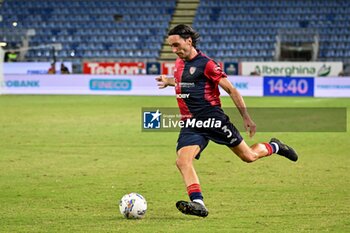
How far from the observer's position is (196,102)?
8.67 m

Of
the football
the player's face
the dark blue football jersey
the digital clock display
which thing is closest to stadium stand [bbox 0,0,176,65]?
the digital clock display

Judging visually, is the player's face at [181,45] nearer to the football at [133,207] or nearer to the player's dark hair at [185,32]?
the player's dark hair at [185,32]

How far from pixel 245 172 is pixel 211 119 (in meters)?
4.63

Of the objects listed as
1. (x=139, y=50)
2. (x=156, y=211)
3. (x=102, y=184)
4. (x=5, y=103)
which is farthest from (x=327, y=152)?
(x=139, y=50)

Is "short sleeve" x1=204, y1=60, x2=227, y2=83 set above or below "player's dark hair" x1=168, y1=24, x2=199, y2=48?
below

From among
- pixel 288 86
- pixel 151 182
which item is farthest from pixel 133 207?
pixel 288 86

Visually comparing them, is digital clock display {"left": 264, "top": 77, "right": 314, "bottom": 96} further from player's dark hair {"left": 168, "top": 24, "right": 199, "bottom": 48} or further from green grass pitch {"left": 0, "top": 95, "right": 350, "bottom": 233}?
player's dark hair {"left": 168, "top": 24, "right": 199, "bottom": 48}

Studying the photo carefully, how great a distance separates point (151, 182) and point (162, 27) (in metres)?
39.7

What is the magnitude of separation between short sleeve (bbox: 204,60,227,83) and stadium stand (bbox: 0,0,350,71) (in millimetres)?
39266

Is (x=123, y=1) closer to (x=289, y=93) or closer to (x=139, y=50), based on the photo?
(x=139, y=50)

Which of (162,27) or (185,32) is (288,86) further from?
(185,32)

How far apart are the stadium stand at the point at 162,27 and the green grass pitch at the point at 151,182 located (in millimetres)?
27030

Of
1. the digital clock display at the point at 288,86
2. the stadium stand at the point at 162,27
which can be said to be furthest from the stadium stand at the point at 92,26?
the digital clock display at the point at 288,86

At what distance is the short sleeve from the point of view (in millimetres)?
8484
